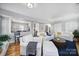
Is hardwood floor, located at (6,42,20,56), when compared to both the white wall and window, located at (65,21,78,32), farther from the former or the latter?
window, located at (65,21,78,32)

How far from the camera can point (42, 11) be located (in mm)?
1952

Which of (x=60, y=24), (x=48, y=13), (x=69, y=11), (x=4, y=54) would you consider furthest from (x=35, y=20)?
(x=4, y=54)

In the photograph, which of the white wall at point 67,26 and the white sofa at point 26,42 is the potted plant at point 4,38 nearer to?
the white sofa at point 26,42

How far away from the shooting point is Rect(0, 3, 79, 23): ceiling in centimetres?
194

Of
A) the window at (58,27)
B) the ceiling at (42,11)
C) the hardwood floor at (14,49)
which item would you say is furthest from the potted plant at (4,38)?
the window at (58,27)

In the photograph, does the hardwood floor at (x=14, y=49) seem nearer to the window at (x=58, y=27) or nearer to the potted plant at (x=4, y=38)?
the potted plant at (x=4, y=38)

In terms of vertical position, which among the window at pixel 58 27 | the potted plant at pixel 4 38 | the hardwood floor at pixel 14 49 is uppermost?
the window at pixel 58 27

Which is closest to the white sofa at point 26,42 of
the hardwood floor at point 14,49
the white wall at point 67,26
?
the hardwood floor at point 14,49

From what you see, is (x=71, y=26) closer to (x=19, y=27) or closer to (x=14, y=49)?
(x=19, y=27)

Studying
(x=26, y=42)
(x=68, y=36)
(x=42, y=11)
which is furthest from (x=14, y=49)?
(x=68, y=36)

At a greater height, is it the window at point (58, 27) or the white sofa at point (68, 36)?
the window at point (58, 27)

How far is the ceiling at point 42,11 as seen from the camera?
1.94m

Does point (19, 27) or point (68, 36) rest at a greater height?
point (19, 27)

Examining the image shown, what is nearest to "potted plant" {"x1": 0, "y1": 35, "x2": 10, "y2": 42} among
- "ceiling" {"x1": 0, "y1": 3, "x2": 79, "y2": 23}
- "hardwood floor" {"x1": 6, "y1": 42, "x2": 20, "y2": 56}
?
"hardwood floor" {"x1": 6, "y1": 42, "x2": 20, "y2": 56}
